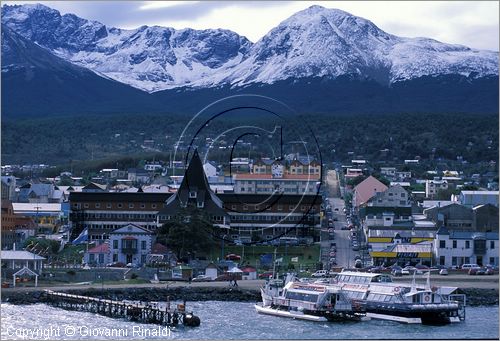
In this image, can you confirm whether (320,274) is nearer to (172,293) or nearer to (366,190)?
(172,293)

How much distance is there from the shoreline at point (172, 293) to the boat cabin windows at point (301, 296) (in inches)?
67.4

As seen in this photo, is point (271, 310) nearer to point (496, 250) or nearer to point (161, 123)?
point (496, 250)

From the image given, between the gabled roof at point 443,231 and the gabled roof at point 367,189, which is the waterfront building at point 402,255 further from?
the gabled roof at point 367,189

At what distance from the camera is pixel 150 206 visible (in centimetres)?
3959

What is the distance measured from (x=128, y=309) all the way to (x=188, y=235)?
27.6 feet

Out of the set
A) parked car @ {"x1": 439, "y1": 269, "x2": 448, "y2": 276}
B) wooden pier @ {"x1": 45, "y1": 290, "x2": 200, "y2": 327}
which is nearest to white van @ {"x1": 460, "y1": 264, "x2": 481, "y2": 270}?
parked car @ {"x1": 439, "y1": 269, "x2": 448, "y2": 276}

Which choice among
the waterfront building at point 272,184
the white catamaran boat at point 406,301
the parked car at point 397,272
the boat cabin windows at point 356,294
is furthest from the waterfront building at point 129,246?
the waterfront building at point 272,184

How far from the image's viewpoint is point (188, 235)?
34.6 metres

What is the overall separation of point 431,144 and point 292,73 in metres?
23.7

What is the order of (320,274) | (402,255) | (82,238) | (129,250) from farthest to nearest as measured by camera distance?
1. (82,238)
2. (402,255)
3. (129,250)
4. (320,274)

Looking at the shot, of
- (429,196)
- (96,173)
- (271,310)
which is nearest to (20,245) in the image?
(271,310)

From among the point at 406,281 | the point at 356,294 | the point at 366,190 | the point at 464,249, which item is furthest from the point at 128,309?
the point at 366,190

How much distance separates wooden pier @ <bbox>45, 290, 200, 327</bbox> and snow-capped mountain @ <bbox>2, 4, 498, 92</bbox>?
63.8 meters

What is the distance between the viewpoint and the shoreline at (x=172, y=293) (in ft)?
93.1
